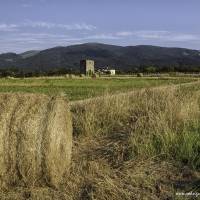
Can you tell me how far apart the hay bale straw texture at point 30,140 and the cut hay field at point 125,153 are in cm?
2

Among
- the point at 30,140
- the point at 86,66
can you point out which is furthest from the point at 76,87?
the point at 86,66

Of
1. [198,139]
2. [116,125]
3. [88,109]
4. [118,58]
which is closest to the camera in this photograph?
[198,139]

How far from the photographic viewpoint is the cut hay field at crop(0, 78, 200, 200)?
962cm

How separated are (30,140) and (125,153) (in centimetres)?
258

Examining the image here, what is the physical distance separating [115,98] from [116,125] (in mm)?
1782

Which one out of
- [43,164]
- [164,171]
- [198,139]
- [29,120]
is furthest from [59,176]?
[198,139]

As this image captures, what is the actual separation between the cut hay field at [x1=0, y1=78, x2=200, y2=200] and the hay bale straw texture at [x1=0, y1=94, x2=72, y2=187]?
0.02m

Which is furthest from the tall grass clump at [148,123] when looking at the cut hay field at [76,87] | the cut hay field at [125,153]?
the cut hay field at [76,87]

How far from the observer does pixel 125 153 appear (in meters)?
11.6

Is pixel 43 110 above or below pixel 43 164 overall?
above

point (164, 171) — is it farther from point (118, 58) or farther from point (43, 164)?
point (118, 58)

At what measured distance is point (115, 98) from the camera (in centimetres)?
1537

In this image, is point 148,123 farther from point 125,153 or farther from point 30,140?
point 30,140

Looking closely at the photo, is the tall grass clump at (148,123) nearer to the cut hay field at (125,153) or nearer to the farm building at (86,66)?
the cut hay field at (125,153)
